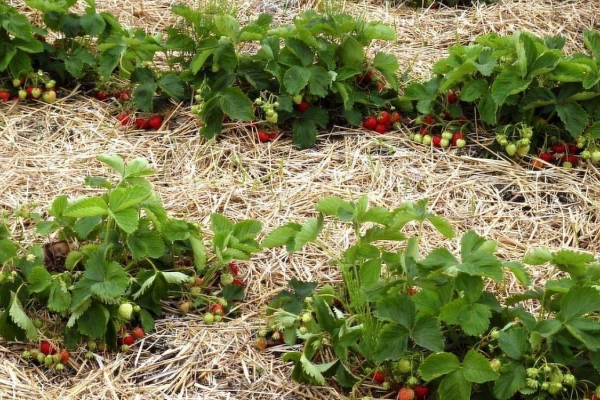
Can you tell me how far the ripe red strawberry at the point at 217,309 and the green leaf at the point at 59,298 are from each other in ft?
1.50

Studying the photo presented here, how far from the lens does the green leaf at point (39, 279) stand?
2.68 m

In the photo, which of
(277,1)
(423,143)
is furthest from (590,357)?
(277,1)

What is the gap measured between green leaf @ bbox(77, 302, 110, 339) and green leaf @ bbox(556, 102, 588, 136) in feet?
6.17

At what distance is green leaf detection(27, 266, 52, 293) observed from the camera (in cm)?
268

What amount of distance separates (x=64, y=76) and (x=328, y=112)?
1199 millimetres

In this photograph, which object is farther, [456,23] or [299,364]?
[456,23]

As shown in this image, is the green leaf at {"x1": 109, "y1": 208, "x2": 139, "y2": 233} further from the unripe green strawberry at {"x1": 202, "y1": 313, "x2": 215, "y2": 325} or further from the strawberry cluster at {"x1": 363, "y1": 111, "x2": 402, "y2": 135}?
the strawberry cluster at {"x1": 363, "y1": 111, "x2": 402, "y2": 135}

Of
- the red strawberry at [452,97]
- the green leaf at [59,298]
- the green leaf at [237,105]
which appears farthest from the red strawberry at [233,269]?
the red strawberry at [452,97]

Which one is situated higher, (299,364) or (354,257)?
(354,257)

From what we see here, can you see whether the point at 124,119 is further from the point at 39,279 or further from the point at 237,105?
the point at 39,279

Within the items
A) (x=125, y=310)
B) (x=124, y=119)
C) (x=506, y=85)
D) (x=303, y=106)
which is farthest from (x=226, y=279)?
(x=506, y=85)

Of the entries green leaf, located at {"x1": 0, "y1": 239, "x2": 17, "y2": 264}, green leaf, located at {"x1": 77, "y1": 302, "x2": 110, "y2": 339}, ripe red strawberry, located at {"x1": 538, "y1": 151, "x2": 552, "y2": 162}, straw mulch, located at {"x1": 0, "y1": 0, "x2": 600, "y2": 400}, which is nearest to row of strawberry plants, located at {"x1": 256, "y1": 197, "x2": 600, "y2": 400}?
straw mulch, located at {"x1": 0, "y1": 0, "x2": 600, "y2": 400}

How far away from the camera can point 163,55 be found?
14.0 feet

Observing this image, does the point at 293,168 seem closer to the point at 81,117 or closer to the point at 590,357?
the point at 81,117
